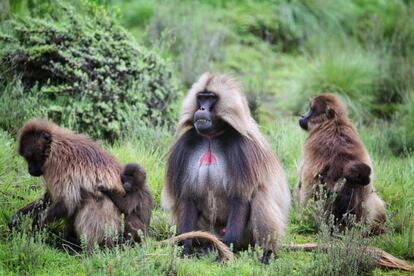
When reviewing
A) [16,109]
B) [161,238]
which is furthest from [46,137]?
[16,109]

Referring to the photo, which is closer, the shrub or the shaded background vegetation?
the shaded background vegetation

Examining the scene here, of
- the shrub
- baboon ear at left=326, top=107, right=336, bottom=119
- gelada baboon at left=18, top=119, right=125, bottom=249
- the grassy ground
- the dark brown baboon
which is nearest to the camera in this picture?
the grassy ground

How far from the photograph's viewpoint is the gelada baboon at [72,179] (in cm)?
577

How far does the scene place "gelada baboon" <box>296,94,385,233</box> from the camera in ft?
21.7

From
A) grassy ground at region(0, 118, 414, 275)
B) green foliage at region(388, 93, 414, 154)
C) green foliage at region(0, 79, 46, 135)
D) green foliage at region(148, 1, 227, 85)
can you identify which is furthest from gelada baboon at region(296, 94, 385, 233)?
green foliage at region(148, 1, 227, 85)

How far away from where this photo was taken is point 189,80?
1098 cm

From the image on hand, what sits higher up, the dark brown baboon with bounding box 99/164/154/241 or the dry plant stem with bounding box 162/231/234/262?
the dark brown baboon with bounding box 99/164/154/241

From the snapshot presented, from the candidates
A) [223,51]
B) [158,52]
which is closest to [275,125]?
[158,52]

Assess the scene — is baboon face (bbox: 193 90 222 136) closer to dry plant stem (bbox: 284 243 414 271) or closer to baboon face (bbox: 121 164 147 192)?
baboon face (bbox: 121 164 147 192)

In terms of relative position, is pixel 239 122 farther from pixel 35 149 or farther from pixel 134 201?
pixel 35 149

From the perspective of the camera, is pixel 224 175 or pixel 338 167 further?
pixel 338 167

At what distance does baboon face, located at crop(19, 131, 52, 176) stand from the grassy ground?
1.58 ft

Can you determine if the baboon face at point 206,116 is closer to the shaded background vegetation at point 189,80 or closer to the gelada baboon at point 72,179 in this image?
the gelada baboon at point 72,179

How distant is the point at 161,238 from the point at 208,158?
0.85 meters
